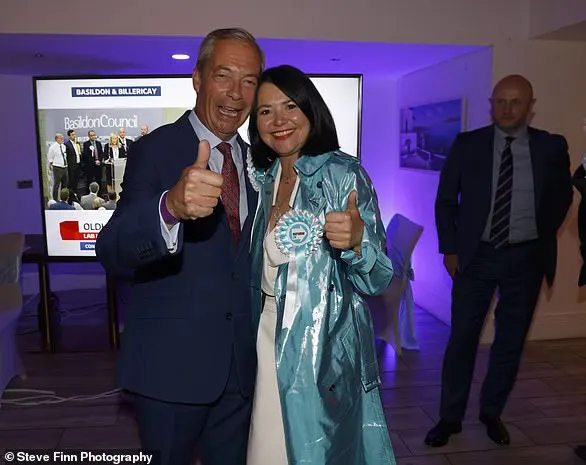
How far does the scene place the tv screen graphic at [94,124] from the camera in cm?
409

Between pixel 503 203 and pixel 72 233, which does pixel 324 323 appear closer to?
pixel 503 203

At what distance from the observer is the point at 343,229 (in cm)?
136

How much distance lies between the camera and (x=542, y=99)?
163 inches

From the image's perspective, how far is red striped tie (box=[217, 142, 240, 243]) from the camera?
153 cm

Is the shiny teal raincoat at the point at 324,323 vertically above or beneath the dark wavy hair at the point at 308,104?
beneath

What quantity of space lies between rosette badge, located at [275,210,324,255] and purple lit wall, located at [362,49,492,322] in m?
3.15

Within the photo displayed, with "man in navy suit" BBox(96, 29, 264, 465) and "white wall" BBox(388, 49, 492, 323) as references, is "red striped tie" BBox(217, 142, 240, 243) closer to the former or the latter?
"man in navy suit" BBox(96, 29, 264, 465)

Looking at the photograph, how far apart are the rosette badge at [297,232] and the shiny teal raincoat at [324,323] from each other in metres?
0.04

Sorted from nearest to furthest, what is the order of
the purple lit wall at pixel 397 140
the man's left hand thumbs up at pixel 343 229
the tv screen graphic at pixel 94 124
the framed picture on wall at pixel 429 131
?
the man's left hand thumbs up at pixel 343 229
the tv screen graphic at pixel 94 124
the purple lit wall at pixel 397 140
the framed picture on wall at pixel 429 131

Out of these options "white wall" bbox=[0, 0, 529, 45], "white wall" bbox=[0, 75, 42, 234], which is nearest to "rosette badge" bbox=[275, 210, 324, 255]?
"white wall" bbox=[0, 0, 529, 45]

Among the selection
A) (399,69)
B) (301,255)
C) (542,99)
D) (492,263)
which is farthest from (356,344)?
(399,69)

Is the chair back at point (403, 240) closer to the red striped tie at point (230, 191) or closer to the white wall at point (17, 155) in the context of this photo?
the red striped tie at point (230, 191)

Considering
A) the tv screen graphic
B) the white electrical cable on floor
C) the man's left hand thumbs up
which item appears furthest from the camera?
the tv screen graphic

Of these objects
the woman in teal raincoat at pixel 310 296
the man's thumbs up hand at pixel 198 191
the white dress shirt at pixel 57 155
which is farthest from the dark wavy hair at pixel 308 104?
the white dress shirt at pixel 57 155
